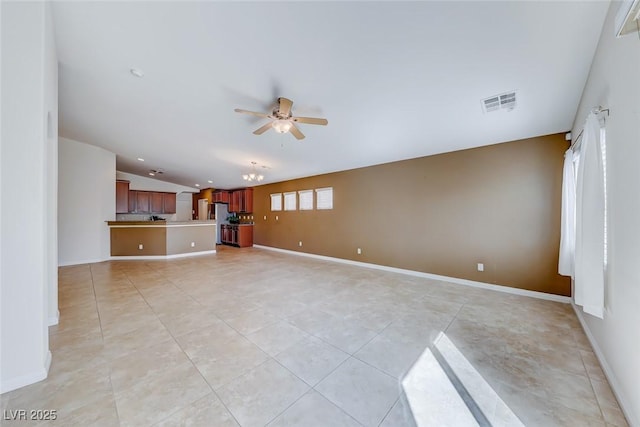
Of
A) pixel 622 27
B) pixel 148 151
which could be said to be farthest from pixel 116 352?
pixel 148 151

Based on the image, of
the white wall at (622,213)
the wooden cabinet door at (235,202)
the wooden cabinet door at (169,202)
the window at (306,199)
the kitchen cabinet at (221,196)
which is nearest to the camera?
the white wall at (622,213)

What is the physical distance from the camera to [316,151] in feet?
15.0

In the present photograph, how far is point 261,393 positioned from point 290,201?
6.03 metres

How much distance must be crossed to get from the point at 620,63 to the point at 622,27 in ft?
2.53

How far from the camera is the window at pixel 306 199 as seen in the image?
6.66m

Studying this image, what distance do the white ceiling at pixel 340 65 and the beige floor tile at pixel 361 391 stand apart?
2.78m

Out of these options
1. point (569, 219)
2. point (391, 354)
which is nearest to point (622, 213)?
point (569, 219)

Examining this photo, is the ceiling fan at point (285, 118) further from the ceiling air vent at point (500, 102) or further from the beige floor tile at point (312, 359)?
the beige floor tile at point (312, 359)

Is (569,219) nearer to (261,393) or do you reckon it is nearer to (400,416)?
(400,416)

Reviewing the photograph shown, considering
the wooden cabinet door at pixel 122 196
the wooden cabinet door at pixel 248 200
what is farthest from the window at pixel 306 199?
the wooden cabinet door at pixel 122 196

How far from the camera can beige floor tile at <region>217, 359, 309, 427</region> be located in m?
1.39

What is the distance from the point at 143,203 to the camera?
8.19 meters

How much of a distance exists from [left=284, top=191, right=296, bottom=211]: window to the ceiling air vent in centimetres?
535

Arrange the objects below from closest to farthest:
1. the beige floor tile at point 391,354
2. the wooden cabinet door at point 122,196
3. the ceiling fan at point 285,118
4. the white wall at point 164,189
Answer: the beige floor tile at point 391,354 → the ceiling fan at point 285,118 → the wooden cabinet door at point 122,196 → the white wall at point 164,189
